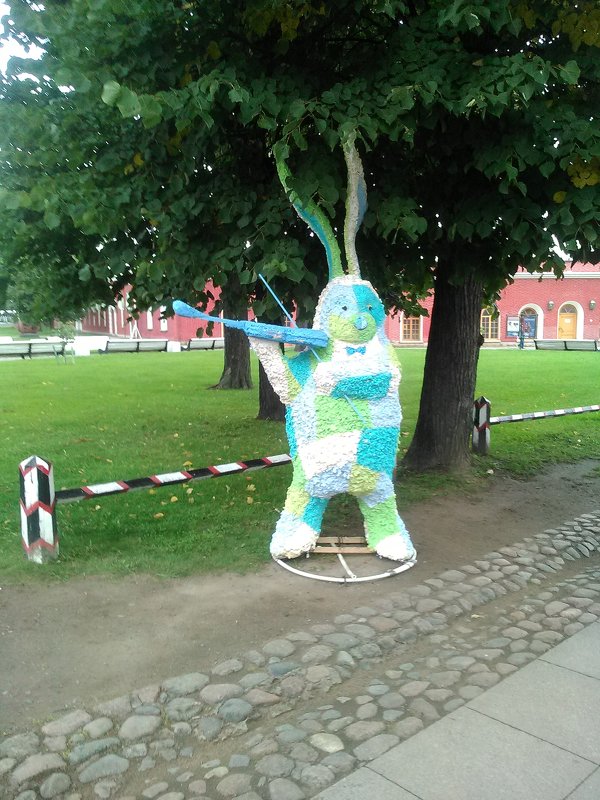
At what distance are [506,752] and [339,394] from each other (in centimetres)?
260

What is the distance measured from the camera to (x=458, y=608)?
4.62 meters

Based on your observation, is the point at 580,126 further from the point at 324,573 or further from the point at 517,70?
the point at 324,573

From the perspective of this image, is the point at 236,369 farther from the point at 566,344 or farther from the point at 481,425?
the point at 566,344

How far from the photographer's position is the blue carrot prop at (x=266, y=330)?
473 centimetres

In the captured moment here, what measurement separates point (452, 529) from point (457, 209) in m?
2.78

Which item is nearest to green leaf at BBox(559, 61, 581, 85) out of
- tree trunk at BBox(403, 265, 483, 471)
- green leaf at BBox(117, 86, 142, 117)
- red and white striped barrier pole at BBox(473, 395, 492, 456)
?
green leaf at BBox(117, 86, 142, 117)

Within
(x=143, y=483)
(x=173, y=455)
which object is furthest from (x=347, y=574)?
(x=173, y=455)

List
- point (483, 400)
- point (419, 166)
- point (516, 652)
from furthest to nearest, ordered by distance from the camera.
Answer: point (483, 400)
point (419, 166)
point (516, 652)

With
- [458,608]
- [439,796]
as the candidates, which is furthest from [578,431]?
[439,796]

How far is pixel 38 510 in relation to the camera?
5.00 metres

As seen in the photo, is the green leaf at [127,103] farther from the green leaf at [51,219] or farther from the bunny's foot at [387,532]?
the bunny's foot at [387,532]

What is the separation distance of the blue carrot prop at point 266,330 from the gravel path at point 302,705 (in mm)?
1832

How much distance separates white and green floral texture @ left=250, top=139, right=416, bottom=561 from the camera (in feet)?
16.4

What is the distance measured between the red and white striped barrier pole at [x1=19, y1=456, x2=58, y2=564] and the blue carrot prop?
1466 millimetres
